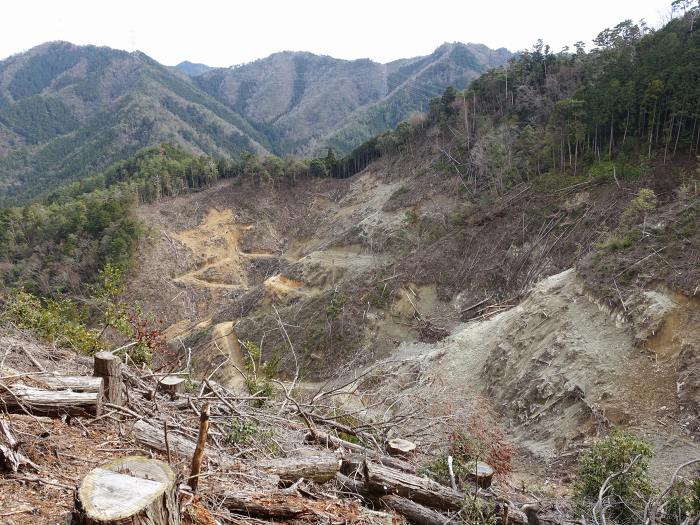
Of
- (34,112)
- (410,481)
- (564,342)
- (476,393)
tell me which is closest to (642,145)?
(564,342)

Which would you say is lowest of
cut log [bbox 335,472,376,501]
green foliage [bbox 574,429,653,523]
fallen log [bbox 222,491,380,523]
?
green foliage [bbox 574,429,653,523]

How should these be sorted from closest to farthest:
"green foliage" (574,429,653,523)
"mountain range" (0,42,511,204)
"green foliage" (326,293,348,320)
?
"green foliage" (574,429,653,523) → "green foliage" (326,293,348,320) → "mountain range" (0,42,511,204)

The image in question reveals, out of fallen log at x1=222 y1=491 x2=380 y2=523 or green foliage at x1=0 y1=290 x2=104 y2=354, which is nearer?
fallen log at x1=222 y1=491 x2=380 y2=523

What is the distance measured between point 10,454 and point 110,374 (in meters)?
1.26

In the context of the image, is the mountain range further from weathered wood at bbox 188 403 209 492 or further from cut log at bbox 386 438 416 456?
weathered wood at bbox 188 403 209 492

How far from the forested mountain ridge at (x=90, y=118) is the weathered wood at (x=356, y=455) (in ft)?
294

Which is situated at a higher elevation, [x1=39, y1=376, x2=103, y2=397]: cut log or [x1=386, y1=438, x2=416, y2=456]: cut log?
[x1=39, y1=376, x2=103, y2=397]: cut log

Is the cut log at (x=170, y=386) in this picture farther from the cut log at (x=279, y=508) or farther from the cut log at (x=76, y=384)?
the cut log at (x=279, y=508)

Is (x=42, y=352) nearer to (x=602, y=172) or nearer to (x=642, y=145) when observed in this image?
(x=602, y=172)

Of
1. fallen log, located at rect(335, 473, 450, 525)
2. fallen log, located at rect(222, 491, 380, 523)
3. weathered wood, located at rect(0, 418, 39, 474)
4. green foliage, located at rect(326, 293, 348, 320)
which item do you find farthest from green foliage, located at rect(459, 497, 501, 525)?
green foliage, located at rect(326, 293, 348, 320)

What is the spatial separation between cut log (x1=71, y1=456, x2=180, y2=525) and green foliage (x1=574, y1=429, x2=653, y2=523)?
4.62 m

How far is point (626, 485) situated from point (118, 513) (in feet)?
18.0

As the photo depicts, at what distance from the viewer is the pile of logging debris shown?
2.16 meters

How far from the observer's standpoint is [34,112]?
118 metres
